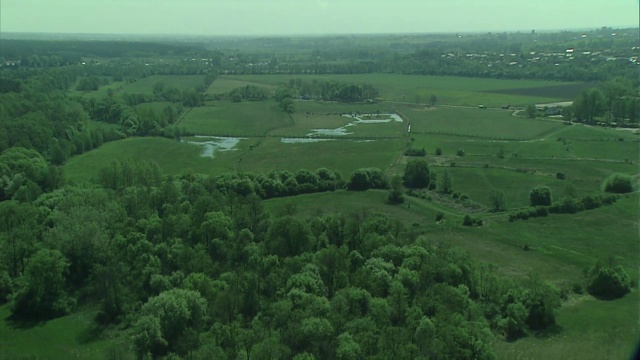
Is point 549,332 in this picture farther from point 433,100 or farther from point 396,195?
point 433,100

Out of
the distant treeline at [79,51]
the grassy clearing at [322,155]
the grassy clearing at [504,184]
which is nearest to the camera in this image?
the grassy clearing at [504,184]

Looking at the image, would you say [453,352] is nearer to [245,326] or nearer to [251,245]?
[245,326]

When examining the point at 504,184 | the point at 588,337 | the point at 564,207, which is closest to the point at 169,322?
the point at 588,337

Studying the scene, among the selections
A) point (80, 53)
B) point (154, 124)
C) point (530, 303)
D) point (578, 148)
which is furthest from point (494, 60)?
point (530, 303)

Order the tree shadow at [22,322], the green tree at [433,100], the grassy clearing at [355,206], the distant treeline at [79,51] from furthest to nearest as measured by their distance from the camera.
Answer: the distant treeline at [79,51], the green tree at [433,100], the grassy clearing at [355,206], the tree shadow at [22,322]

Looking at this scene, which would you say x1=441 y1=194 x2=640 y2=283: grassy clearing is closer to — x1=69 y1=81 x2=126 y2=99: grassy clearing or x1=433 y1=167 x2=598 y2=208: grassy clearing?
x1=433 y1=167 x2=598 y2=208: grassy clearing

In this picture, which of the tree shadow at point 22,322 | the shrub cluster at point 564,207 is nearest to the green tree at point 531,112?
the shrub cluster at point 564,207

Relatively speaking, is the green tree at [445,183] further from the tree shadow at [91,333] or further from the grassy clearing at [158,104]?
the grassy clearing at [158,104]
